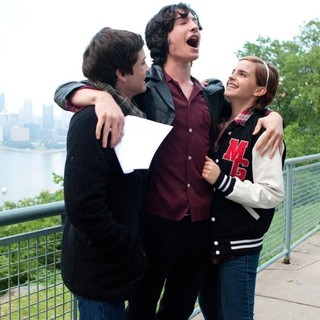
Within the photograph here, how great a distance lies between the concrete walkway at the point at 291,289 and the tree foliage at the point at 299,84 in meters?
11.9

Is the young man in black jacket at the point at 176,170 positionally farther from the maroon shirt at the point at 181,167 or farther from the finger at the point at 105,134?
the finger at the point at 105,134

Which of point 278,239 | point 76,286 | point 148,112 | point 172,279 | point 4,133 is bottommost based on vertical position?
point 4,133

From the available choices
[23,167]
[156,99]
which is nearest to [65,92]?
[156,99]

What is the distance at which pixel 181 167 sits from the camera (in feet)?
6.97

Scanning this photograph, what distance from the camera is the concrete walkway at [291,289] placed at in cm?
367

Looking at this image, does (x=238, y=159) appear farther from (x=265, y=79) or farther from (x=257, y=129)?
(x=265, y=79)

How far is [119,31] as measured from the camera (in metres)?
1.77

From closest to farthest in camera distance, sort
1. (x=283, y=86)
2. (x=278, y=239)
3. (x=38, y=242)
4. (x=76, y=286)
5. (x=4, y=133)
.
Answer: (x=76, y=286) < (x=38, y=242) < (x=278, y=239) < (x=283, y=86) < (x=4, y=133)

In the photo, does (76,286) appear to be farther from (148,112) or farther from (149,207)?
(148,112)

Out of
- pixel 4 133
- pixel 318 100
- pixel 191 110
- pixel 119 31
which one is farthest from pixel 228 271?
pixel 4 133

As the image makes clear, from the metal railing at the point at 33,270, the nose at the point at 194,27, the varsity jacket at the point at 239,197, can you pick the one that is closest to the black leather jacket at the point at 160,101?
the varsity jacket at the point at 239,197

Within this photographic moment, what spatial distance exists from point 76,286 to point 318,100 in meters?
19.0

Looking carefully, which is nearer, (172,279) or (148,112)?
(148,112)

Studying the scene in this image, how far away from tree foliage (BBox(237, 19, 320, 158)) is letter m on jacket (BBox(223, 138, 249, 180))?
1466 cm
